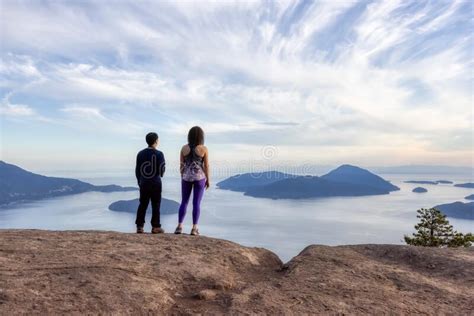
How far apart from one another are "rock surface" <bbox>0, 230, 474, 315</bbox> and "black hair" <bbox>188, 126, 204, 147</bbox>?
111 inches

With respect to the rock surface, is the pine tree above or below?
below

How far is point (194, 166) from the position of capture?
1041 cm

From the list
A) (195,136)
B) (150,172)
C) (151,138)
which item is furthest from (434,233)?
(151,138)

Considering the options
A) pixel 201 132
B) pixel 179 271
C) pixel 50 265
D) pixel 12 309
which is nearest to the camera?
pixel 12 309

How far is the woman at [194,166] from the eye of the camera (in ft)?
33.8

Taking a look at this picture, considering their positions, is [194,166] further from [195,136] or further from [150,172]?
[150,172]

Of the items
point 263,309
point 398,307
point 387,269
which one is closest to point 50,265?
point 263,309

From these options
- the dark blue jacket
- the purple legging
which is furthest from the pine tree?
the dark blue jacket

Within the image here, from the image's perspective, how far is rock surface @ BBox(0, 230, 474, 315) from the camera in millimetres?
5590

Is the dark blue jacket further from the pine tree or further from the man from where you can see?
the pine tree

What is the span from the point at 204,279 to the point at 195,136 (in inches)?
181

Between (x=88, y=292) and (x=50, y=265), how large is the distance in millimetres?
1628

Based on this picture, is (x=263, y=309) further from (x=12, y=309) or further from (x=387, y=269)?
(x=387, y=269)

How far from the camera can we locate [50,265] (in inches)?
263
